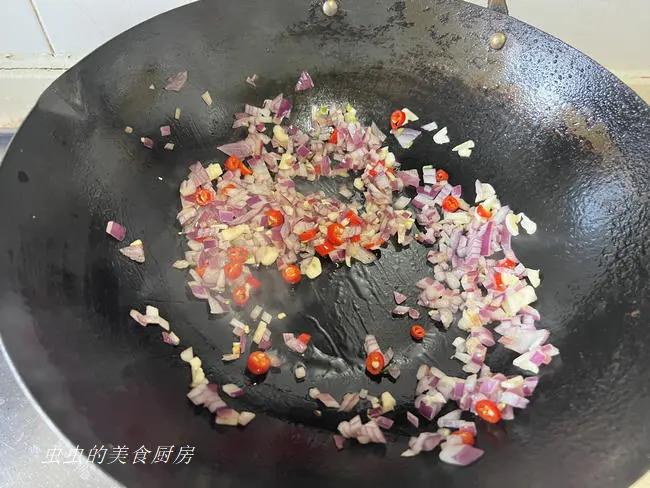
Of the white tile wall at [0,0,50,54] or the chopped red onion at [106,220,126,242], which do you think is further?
the white tile wall at [0,0,50,54]

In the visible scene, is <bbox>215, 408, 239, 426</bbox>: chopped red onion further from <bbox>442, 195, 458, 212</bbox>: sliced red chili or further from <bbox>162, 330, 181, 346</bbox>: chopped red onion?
<bbox>442, 195, 458, 212</bbox>: sliced red chili

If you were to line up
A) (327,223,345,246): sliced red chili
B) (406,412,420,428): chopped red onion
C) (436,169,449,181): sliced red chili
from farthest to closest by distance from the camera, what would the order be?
(436,169,449,181): sliced red chili, (327,223,345,246): sliced red chili, (406,412,420,428): chopped red onion

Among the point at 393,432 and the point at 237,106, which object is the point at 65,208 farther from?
the point at 393,432

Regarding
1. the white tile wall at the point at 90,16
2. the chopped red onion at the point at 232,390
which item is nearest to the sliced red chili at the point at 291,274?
the chopped red onion at the point at 232,390

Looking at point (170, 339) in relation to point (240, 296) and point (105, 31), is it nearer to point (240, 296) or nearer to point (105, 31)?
point (240, 296)

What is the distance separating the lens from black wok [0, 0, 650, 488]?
919 millimetres

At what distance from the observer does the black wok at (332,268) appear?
3.01 feet

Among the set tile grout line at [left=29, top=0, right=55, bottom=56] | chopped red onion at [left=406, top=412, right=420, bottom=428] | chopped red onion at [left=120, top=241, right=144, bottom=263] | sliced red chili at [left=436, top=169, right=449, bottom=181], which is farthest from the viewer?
tile grout line at [left=29, top=0, right=55, bottom=56]

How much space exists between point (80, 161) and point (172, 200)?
0.70 ft

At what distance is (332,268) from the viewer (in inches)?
50.3

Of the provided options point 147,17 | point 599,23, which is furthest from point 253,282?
point 599,23

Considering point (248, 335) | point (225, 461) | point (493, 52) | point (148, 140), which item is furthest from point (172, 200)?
point (493, 52)

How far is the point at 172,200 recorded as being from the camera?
1274mm

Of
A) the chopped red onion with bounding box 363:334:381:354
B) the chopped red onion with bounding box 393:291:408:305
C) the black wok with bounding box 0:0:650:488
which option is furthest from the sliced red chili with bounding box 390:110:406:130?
the chopped red onion with bounding box 363:334:381:354
